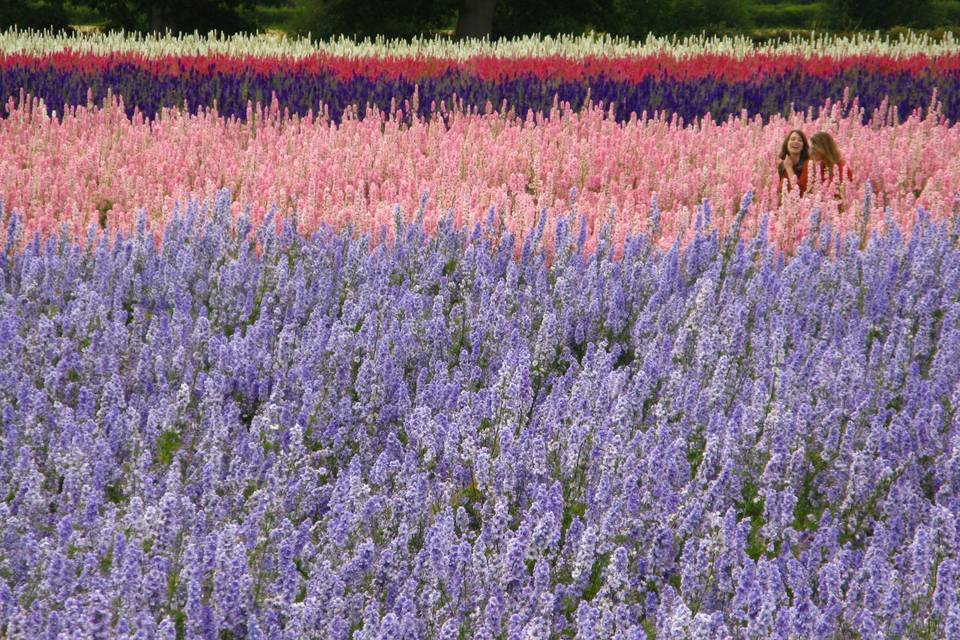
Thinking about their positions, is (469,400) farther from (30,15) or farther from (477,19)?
(30,15)

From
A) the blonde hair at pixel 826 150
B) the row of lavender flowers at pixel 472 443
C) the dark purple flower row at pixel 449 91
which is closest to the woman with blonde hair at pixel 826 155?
the blonde hair at pixel 826 150

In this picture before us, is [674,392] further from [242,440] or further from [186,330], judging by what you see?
[186,330]

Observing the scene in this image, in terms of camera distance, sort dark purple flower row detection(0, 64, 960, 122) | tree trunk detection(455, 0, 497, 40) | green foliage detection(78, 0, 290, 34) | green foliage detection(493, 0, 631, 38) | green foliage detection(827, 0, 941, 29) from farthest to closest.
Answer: green foliage detection(827, 0, 941, 29)
green foliage detection(78, 0, 290, 34)
green foliage detection(493, 0, 631, 38)
tree trunk detection(455, 0, 497, 40)
dark purple flower row detection(0, 64, 960, 122)

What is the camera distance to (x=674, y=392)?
15.5 feet

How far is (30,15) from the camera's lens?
34438mm

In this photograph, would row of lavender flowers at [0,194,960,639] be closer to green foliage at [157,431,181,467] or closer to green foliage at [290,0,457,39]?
green foliage at [157,431,181,467]

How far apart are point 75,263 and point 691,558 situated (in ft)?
13.4

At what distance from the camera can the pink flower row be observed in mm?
7965

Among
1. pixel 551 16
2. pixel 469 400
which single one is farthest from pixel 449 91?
pixel 551 16

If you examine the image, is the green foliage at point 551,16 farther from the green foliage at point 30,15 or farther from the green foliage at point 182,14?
the green foliage at point 30,15

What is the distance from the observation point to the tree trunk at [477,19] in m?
28.7

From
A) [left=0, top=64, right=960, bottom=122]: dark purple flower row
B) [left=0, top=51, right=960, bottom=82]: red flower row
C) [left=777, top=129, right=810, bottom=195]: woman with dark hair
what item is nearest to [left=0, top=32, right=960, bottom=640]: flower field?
[left=777, top=129, right=810, bottom=195]: woman with dark hair

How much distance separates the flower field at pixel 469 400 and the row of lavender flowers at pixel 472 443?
0.02 metres

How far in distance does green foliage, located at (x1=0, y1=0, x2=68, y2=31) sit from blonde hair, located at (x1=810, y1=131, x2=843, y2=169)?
2830 centimetres
